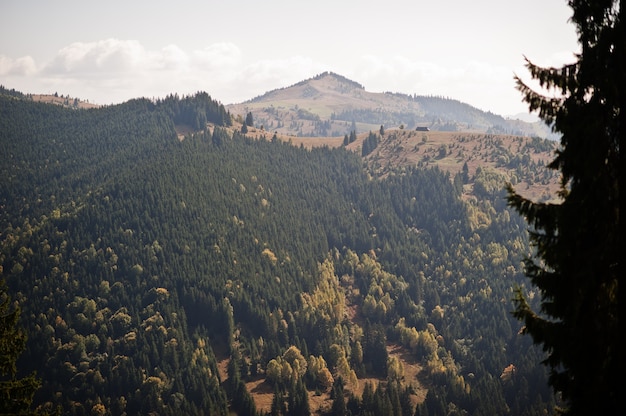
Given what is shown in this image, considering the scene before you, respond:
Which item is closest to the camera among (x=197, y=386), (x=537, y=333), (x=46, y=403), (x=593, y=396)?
(x=593, y=396)

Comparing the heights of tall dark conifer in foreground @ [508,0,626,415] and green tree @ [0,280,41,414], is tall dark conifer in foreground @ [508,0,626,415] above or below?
above

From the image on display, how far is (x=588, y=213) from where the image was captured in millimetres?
23328

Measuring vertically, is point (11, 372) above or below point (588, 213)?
below

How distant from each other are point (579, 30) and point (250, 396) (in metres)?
184

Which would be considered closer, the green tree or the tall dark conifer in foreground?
the tall dark conifer in foreground

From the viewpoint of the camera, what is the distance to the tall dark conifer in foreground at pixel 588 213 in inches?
902

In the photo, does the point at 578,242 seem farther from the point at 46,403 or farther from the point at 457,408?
the point at 46,403

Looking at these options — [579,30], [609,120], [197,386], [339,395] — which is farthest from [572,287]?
[197,386]

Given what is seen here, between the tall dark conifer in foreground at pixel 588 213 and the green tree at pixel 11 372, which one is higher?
the tall dark conifer in foreground at pixel 588 213

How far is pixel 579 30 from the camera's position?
23984 mm

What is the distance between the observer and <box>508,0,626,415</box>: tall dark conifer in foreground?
75.2ft

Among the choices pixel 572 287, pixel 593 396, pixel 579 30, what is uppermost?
pixel 579 30

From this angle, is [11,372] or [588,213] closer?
[588,213]

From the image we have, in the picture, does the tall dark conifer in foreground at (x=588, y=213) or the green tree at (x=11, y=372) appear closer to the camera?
the tall dark conifer in foreground at (x=588, y=213)
